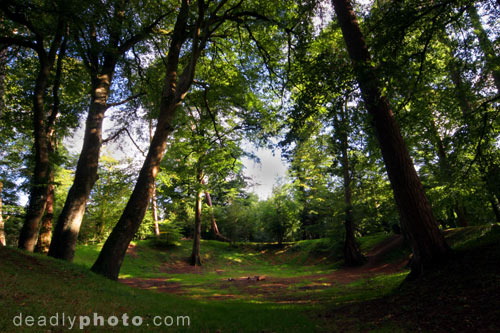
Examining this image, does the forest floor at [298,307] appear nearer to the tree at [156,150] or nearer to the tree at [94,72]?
the tree at [156,150]

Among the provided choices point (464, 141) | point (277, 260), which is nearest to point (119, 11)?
point (464, 141)

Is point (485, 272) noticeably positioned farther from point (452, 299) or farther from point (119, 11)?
point (119, 11)

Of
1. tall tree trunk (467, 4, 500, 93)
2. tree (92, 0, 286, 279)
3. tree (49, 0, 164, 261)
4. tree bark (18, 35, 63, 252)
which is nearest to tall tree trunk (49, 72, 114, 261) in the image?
tree (49, 0, 164, 261)

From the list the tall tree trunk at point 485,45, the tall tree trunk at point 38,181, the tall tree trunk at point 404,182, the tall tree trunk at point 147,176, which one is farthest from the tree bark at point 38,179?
the tall tree trunk at point 485,45

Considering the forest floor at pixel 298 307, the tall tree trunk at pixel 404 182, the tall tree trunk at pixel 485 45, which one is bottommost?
the forest floor at pixel 298 307

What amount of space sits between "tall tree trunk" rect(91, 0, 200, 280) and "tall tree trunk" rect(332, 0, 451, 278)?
5604mm

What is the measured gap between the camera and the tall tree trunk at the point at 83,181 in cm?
798

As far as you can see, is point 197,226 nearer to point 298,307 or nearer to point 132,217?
point 132,217

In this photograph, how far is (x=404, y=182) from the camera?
5832mm

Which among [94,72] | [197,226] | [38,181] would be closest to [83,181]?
[38,181]

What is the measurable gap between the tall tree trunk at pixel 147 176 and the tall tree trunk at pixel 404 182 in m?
5.60

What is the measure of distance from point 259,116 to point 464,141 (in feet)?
34.0

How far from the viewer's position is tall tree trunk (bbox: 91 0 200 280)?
25.0 feet

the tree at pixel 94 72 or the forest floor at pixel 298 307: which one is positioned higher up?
the tree at pixel 94 72
